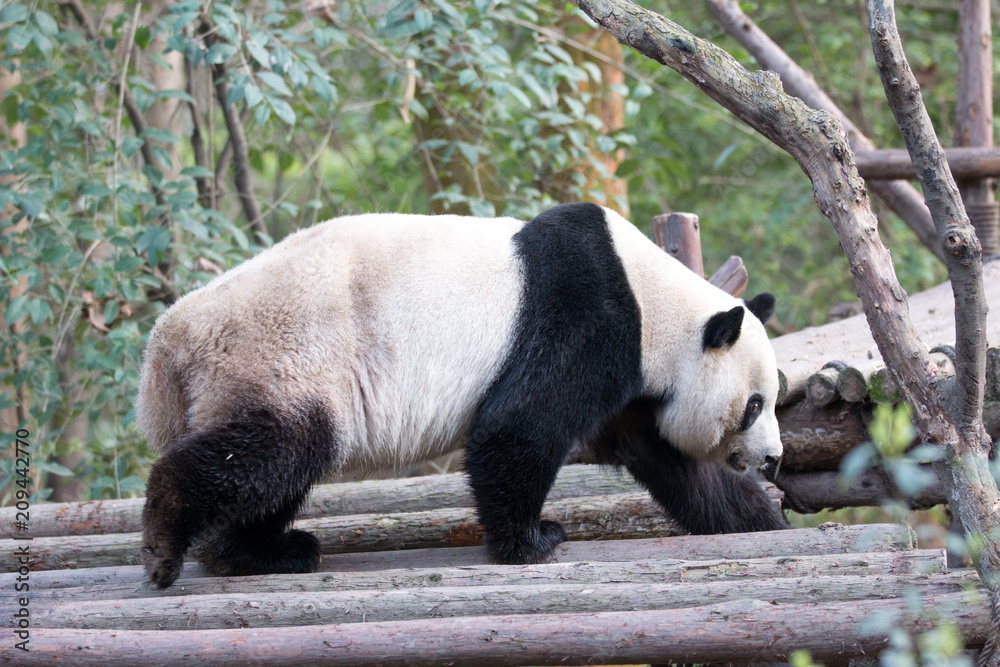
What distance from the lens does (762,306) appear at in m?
3.36

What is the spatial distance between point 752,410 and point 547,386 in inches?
32.9

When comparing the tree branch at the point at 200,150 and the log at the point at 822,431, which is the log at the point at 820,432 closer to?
the log at the point at 822,431

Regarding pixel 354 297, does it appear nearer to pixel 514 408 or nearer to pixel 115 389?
pixel 514 408

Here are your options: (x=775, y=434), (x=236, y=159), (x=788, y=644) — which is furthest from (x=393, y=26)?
(x=788, y=644)

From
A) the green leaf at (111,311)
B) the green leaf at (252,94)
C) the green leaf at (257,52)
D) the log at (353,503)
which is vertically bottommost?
the log at (353,503)

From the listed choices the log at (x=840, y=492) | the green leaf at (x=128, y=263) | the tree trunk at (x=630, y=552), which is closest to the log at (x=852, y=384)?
the log at (x=840, y=492)

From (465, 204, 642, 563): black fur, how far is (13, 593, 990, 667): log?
27.9 inches

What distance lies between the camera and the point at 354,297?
2.80 m

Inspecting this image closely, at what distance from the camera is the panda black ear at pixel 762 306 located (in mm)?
3354

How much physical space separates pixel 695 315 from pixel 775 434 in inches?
20.5

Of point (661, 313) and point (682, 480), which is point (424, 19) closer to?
point (661, 313)

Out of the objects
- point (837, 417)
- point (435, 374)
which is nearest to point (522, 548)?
point (435, 374)

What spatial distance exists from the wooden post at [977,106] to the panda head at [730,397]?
2.92 metres

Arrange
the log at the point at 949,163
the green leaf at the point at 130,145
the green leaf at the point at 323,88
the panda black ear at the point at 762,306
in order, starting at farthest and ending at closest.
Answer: the log at the point at 949,163 → the green leaf at the point at 323,88 → the green leaf at the point at 130,145 → the panda black ear at the point at 762,306
